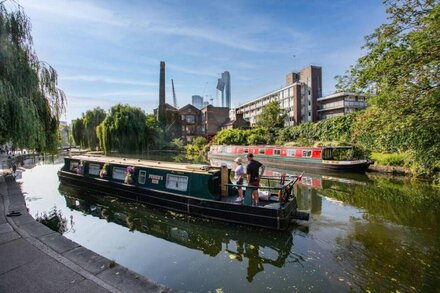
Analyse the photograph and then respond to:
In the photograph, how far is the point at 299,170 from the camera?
2231cm

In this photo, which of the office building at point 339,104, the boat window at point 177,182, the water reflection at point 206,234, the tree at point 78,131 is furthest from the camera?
the office building at point 339,104

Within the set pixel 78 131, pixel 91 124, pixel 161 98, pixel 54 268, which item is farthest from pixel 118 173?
pixel 161 98

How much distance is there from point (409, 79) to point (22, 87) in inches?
427

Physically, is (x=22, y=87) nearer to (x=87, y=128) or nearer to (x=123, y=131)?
(x=123, y=131)

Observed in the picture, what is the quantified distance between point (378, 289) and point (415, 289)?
0.69m

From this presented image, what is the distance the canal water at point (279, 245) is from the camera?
535cm

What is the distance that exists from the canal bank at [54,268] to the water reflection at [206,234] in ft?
8.81

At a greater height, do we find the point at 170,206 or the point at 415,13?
the point at 415,13

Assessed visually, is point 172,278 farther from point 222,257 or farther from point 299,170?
point 299,170

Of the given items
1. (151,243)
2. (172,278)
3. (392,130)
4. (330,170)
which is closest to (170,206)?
(151,243)

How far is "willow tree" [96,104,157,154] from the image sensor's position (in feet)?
119

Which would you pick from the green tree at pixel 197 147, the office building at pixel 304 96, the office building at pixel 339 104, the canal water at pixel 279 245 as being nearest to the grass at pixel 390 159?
the canal water at pixel 279 245

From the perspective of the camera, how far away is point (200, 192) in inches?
348

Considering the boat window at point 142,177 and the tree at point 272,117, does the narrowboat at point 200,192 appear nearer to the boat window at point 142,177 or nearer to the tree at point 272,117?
the boat window at point 142,177
